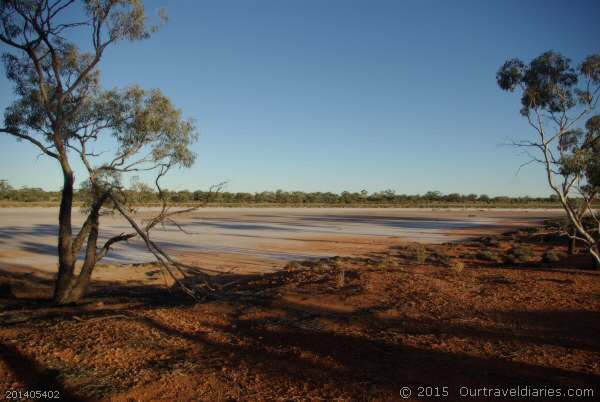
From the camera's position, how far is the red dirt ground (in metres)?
4.74

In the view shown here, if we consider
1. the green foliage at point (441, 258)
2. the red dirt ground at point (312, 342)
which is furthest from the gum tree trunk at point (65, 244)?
the green foliage at point (441, 258)

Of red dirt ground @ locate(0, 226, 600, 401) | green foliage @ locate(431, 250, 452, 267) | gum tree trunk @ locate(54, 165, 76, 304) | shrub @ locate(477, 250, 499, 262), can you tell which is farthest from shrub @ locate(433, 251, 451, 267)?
gum tree trunk @ locate(54, 165, 76, 304)

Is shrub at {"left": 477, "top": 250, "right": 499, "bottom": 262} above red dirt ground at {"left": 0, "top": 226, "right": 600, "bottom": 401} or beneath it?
beneath

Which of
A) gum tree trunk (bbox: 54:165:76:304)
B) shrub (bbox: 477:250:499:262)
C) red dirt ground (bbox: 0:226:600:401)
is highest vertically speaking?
gum tree trunk (bbox: 54:165:76:304)

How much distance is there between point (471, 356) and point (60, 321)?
22.2ft

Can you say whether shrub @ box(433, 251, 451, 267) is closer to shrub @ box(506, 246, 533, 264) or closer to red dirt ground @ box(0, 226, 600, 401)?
shrub @ box(506, 246, 533, 264)

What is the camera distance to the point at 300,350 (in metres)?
5.81

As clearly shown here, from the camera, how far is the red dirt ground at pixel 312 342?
4742mm

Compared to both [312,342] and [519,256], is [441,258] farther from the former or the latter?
[312,342]

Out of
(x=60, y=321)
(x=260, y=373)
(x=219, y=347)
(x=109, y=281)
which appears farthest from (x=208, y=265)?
(x=260, y=373)

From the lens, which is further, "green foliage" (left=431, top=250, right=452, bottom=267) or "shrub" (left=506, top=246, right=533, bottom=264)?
"shrub" (left=506, top=246, right=533, bottom=264)

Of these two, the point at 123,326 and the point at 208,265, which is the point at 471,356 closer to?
the point at 123,326

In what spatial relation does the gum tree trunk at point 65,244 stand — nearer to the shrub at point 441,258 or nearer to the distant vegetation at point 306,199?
the shrub at point 441,258

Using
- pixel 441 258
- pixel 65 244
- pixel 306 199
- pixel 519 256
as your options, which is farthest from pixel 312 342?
pixel 306 199
